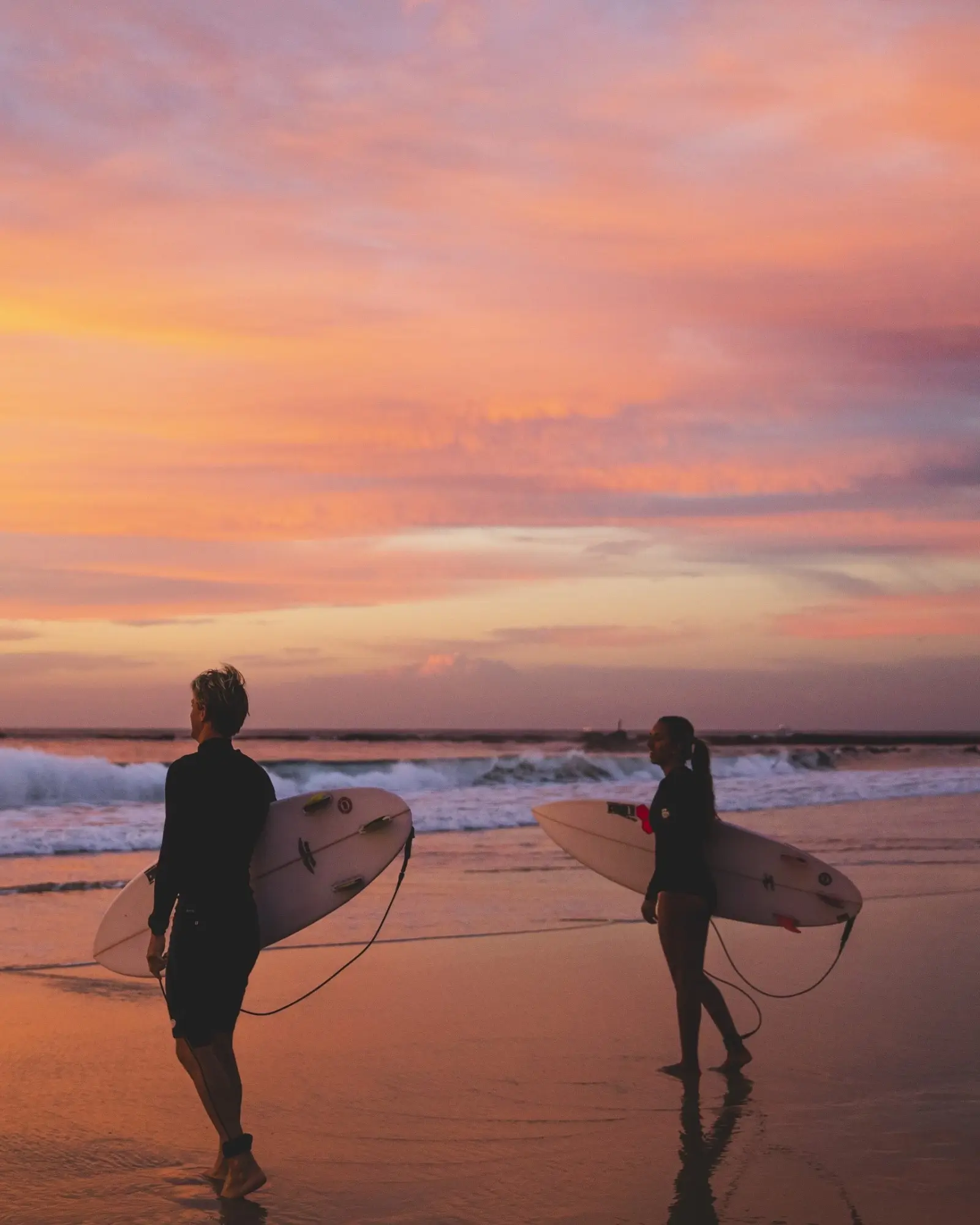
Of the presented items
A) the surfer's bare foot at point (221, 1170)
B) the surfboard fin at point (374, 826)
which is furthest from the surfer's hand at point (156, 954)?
the surfboard fin at point (374, 826)

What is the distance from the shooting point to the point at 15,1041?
5.71 meters

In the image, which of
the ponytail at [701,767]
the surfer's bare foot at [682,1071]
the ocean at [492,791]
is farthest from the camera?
the ocean at [492,791]

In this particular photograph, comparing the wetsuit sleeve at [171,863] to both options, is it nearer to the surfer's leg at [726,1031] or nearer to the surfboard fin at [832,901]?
the surfer's leg at [726,1031]

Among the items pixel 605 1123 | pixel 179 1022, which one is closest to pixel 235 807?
pixel 179 1022

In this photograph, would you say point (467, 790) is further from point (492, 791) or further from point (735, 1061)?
point (735, 1061)

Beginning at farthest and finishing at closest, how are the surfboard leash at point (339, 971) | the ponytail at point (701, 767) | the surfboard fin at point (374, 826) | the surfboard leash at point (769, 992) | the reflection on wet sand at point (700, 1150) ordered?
the surfboard leash at point (769, 992), the surfboard fin at point (374, 826), the ponytail at point (701, 767), the surfboard leash at point (339, 971), the reflection on wet sand at point (700, 1150)

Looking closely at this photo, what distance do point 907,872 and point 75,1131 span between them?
865cm

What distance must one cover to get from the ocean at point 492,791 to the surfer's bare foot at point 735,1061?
23.8 ft

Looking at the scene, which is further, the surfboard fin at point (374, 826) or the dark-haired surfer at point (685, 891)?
the surfboard fin at point (374, 826)

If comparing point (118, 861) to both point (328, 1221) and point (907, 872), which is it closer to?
point (907, 872)

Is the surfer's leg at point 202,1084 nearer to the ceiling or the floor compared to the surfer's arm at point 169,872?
nearer to the floor

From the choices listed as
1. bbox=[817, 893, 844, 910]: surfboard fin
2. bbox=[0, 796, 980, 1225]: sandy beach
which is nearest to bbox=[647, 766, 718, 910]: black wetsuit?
bbox=[0, 796, 980, 1225]: sandy beach

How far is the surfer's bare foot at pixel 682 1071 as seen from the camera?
5254 mm

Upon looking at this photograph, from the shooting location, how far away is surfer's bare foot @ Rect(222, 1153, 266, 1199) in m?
3.90
